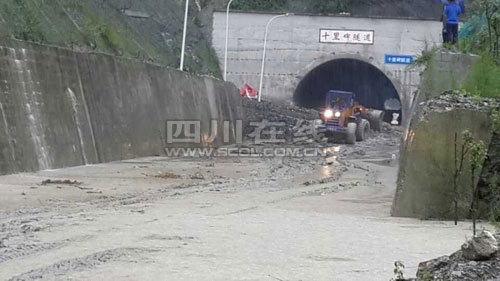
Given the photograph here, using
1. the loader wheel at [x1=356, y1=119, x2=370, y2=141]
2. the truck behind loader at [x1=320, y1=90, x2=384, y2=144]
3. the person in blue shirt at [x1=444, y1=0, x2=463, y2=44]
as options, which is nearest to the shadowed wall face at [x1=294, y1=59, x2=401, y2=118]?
the loader wheel at [x1=356, y1=119, x2=370, y2=141]

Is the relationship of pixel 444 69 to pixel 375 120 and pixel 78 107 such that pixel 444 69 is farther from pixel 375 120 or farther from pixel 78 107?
pixel 375 120

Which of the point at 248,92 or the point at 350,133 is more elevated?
the point at 248,92

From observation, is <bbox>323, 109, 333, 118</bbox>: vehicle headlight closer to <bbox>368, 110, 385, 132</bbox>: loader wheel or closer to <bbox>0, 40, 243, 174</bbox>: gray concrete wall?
<bbox>368, 110, 385, 132</bbox>: loader wheel

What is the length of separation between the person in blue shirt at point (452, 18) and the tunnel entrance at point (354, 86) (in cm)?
3718

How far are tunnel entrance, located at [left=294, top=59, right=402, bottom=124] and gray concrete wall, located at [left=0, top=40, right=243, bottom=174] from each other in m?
29.0

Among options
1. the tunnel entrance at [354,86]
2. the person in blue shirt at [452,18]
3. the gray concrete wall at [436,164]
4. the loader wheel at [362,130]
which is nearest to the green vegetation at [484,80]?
the gray concrete wall at [436,164]

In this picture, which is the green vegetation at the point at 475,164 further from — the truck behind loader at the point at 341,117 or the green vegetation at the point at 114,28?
the truck behind loader at the point at 341,117

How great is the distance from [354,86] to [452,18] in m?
43.2

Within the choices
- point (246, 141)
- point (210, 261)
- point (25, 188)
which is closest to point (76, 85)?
point (25, 188)

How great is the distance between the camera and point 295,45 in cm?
5366

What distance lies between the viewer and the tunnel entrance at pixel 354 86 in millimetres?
59281

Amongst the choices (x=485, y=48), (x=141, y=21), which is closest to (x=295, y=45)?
(x=141, y=21)

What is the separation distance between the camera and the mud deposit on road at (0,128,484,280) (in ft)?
23.4

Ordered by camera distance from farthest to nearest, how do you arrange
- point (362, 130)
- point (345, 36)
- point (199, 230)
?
point (345, 36) < point (362, 130) < point (199, 230)
